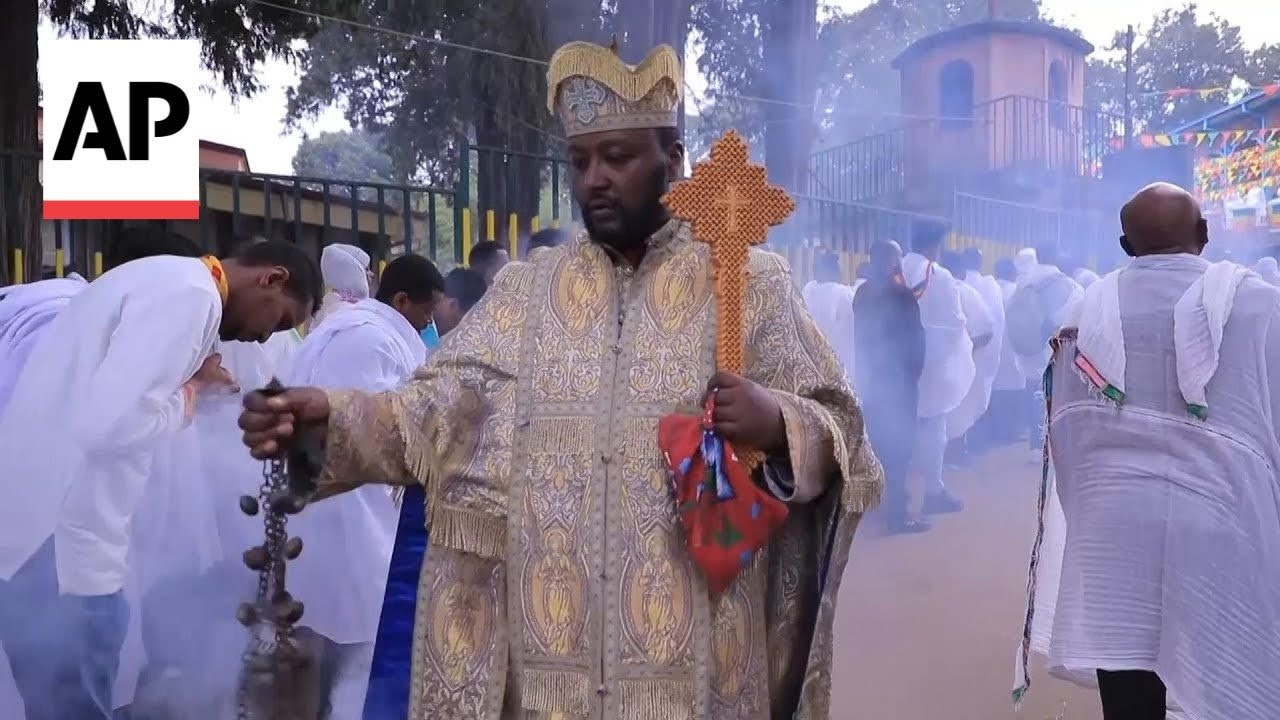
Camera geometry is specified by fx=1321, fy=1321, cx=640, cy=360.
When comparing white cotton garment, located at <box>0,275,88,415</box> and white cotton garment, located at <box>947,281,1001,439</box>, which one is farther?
white cotton garment, located at <box>947,281,1001,439</box>

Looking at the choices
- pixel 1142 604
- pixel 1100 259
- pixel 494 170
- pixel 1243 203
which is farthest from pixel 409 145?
pixel 1142 604

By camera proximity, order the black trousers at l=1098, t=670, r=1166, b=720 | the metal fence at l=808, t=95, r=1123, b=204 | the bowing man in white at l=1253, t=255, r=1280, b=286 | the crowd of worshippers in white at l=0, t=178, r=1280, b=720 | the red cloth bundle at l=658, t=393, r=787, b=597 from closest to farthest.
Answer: the red cloth bundle at l=658, t=393, r=787, b=597 → the crowd of worshippers in white at l=0, t=178, r=1280, b=720 → the black trousers at l=1098, t=670, r=1166, b=720 → the bowing man in white at l=1253, t=255, r=1280, b=286 → the metal fence at l=808, t=95, r=1123, b=204

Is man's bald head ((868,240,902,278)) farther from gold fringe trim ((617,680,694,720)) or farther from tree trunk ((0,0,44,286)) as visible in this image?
gold fringe trim ((617,680,694,720))

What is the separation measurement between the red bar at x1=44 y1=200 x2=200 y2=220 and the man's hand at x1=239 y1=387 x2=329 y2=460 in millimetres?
7260

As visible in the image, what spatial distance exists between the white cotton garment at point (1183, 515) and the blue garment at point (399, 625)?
2.15 metres

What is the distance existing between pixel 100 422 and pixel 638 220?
5.62 ft

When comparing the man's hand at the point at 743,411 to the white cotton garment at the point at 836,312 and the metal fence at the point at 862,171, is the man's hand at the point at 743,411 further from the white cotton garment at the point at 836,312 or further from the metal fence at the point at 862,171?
the metal fence at the point at 862,171

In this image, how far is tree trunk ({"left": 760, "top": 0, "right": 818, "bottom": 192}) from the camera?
15.6 m

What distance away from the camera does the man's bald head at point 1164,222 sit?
414cm

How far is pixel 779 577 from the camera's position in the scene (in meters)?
2.92

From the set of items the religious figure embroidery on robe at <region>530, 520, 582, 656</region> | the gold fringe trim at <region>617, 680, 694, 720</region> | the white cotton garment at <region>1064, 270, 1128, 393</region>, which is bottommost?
the gold fringe trim at <region>617, 680, 694, 720</region>

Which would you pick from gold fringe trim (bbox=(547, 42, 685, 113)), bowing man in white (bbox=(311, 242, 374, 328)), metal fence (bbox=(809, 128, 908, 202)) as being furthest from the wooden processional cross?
metal fence (bbox=(809, 128, 908, 202))

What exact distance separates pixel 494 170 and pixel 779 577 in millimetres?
7761

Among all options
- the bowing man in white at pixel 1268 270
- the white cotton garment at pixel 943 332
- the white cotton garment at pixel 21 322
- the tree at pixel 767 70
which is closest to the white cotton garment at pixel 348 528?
the white cotton garment at pixel 21 322
